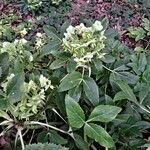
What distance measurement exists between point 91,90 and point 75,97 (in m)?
0.08

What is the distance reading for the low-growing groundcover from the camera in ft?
4.74

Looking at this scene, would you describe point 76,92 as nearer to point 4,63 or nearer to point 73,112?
point 73,112

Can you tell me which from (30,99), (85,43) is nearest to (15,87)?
(30,99)

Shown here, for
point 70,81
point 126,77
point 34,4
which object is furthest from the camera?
point 34,4

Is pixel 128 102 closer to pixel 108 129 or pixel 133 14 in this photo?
pixel 108 129

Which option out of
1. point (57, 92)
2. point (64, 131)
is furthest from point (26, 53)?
point (64, 131)

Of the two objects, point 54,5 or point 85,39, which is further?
point 54,5

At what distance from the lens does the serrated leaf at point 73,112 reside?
4.63ft

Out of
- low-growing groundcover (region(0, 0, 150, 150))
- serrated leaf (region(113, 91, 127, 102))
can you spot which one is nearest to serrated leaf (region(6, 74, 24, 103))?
low-growing groundcover (region(0, 0, 150, 150))

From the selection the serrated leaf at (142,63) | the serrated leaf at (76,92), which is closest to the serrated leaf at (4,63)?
the serrated leaf at (76,92)

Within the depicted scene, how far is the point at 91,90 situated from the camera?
155cm

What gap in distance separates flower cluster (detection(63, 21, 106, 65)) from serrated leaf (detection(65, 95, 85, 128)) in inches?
8.3

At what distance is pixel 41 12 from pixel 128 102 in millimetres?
2620

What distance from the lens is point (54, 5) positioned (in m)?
4.12
